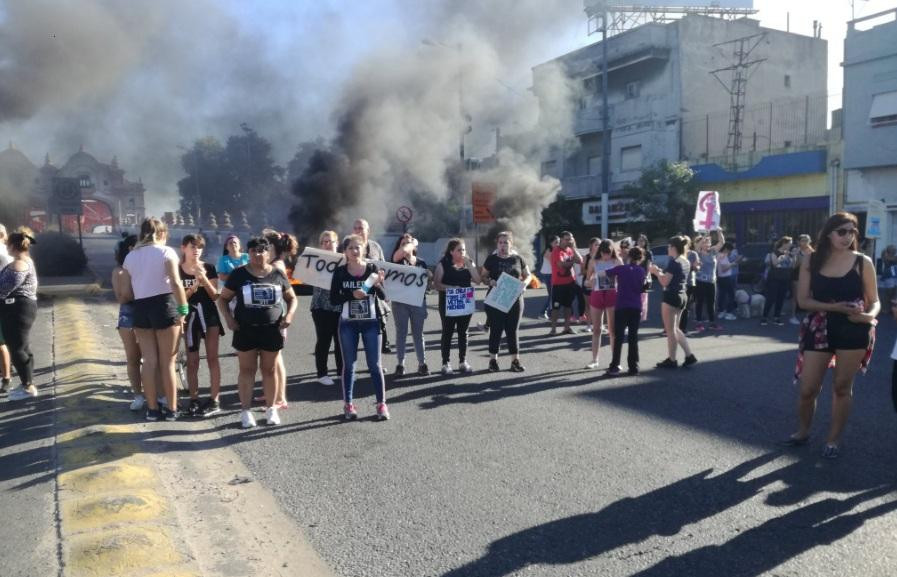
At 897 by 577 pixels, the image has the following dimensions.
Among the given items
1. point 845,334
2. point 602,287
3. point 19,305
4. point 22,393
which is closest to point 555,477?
point 845,334

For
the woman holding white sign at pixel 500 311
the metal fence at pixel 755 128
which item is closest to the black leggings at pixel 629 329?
the woman holding white sign at pixel 500 311

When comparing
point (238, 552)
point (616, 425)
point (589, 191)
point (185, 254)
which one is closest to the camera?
point (238, 552)

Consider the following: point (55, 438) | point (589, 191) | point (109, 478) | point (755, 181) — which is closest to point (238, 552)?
point (109, 478)

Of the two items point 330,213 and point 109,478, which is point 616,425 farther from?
point 330,213

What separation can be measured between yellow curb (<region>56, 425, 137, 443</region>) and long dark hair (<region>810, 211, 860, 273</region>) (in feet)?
16.3

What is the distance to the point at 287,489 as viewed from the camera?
14.3ft

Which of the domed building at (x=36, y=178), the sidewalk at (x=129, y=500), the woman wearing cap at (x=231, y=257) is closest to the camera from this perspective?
the sidewalk at (x=129, y=500)

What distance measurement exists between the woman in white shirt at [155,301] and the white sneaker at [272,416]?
0.78 meters

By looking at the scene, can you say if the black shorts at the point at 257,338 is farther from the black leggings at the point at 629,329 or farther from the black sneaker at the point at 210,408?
the black leggings at the point at 629,329

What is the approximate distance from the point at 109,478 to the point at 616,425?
11.8 feet

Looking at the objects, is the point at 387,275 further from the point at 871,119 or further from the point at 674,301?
the point at 871,119

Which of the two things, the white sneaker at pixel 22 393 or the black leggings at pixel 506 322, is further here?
the black leggings at pixel 506 322

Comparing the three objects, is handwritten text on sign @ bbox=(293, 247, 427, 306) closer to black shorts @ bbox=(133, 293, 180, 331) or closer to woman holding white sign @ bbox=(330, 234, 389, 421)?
woman holding white sign @ bbox=(330, 234, 389, 421)

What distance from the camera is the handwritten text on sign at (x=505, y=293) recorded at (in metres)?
7.80
